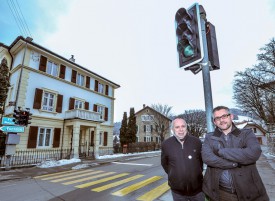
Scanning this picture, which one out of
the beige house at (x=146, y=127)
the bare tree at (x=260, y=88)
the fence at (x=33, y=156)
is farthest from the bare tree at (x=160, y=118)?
the fence at (x=33, y=156)

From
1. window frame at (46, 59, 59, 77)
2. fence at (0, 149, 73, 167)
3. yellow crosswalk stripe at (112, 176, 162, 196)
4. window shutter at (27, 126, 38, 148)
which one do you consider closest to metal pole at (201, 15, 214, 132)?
yellow crosswalk stripe at (112, 176, 162, 196)

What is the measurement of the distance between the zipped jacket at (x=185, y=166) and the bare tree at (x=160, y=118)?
4069 cm

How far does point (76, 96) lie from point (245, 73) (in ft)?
77.7

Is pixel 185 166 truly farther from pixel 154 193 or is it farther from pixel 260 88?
pixel 260 88

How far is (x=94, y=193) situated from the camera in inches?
249

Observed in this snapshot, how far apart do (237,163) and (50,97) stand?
1999cm

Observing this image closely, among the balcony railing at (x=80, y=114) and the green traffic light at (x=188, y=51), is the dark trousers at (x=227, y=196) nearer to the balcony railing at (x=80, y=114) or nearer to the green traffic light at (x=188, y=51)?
the green traffic light at (x=188, y=51)

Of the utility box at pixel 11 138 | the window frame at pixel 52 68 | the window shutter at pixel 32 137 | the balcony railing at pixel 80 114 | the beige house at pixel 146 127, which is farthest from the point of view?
the beige house at pixel 146 127

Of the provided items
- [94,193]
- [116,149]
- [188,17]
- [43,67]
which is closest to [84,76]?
[43,67]

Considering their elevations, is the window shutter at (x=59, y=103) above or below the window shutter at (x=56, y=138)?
above

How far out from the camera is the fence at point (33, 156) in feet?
46.4

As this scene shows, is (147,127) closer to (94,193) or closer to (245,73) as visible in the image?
(245,73)

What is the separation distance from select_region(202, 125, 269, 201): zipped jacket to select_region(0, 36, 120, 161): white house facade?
1647cm

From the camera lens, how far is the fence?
14.1 m
